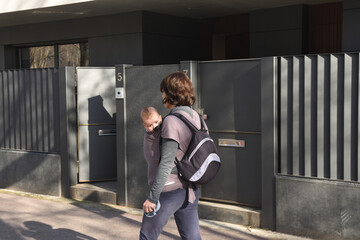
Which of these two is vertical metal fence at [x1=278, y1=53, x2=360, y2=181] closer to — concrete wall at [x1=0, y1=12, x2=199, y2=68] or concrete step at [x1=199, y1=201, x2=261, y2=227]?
concrete step at [x1=199, y1=201, x2=261, y2=227]

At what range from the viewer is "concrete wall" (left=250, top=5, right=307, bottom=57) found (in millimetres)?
10527

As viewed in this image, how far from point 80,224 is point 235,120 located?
7.85 feet

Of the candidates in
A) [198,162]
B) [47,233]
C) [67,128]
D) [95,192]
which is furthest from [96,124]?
[198,162]

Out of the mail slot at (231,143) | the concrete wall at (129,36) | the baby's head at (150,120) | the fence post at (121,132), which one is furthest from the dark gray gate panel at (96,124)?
the baby's head at (150,120)

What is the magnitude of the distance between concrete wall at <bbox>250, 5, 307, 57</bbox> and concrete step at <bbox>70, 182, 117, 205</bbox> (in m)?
4.60

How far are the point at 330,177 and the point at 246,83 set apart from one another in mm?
1543

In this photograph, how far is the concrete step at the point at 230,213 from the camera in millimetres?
6398

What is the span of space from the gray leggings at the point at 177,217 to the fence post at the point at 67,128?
4.70 metres

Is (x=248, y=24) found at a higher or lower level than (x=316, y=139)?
higher

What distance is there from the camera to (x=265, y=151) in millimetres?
6297

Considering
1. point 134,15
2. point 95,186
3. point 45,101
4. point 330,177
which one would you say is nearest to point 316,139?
point 330,177

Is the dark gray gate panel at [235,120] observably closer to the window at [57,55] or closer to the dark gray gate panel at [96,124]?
the dark gray gate panel at [96,124]

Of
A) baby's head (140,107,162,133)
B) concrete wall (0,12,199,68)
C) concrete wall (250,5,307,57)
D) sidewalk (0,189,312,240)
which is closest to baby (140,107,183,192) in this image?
baby's head (140,107,162,133)

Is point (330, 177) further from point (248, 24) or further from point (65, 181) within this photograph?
point (248, 24)
